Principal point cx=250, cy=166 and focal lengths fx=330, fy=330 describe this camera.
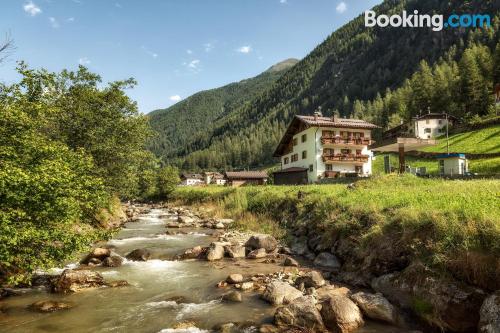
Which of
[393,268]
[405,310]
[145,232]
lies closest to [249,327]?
[405,310]

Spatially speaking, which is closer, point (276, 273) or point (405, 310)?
point (405, 310)

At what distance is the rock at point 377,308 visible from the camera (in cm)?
989

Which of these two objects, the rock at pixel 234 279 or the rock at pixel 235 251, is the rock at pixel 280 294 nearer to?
the rock at pixel 234 279

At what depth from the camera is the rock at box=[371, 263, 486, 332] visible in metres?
8.84

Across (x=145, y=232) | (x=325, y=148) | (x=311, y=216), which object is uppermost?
(x=325, y=148)

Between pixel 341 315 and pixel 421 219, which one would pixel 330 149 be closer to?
pixel 421 219

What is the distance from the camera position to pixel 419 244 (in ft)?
36.7

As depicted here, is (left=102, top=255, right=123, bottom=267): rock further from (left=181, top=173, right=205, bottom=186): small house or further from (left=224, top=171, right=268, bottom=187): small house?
(left=181, top=173, right=205, bottom=186): small house

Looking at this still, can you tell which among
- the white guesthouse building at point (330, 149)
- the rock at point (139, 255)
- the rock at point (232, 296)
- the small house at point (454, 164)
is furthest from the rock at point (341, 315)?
the white guesthouse building at point (330, 149)

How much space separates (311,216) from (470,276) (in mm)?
13343

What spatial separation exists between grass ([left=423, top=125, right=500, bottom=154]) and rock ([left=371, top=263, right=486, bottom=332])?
49.9m

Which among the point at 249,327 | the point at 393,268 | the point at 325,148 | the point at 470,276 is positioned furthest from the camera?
the point at 325,148

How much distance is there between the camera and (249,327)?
1005 centimetres

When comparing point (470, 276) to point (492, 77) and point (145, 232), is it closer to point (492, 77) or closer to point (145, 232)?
point (145, 232)
